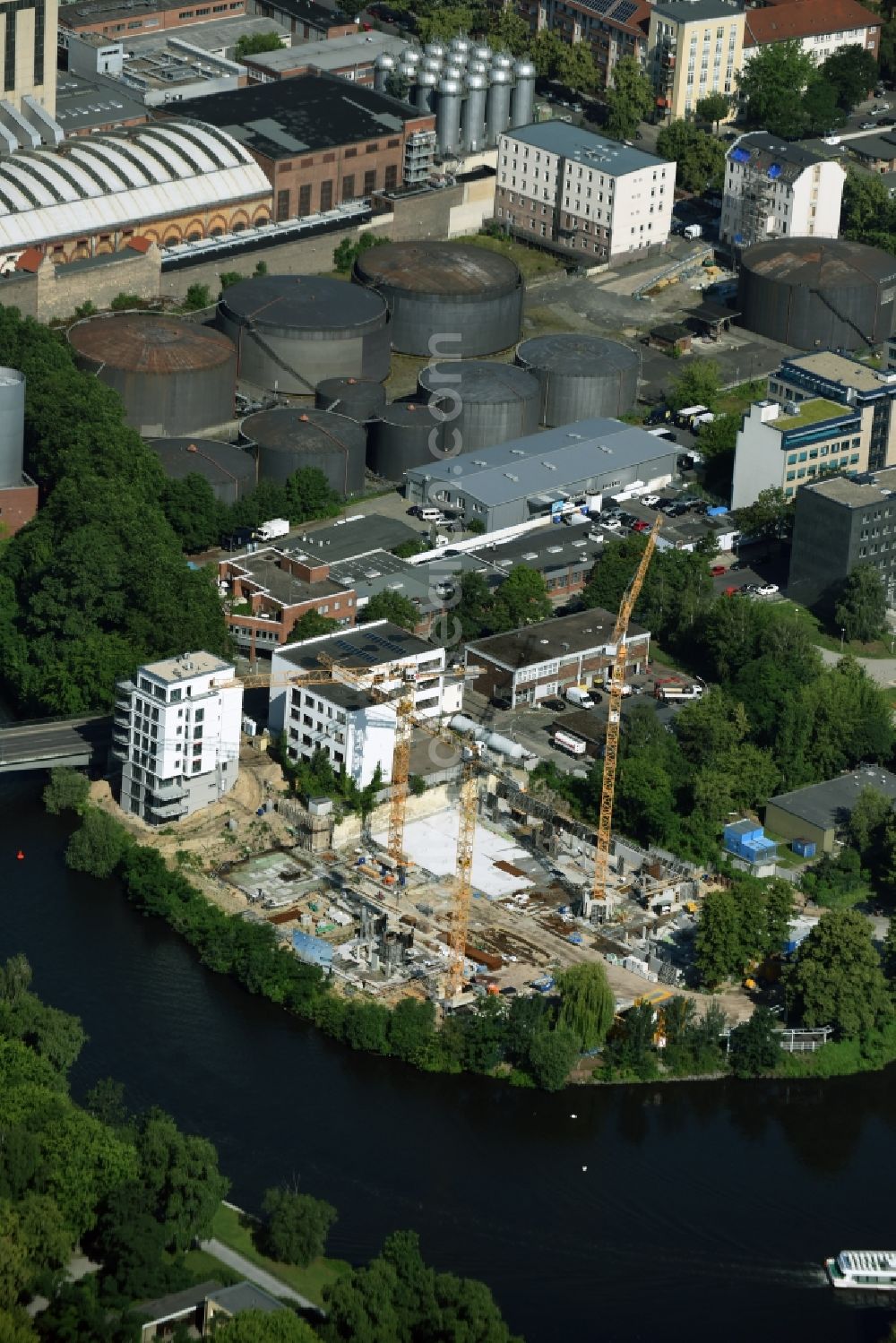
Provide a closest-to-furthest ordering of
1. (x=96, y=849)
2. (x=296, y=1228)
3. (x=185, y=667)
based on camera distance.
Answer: (x=296, y=1228), (x=96, y=849), (x=185, y=667)

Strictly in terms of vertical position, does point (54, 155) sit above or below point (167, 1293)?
above

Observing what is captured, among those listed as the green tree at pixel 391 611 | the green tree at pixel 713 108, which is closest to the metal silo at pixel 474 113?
the green tree at pixel 713 108

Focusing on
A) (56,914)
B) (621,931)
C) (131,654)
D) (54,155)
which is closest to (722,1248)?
(621,931)

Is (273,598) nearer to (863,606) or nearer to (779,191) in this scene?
(863,606)

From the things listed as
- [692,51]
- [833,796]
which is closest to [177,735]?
[833,796]

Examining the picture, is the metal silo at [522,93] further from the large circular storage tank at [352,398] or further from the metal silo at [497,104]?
the large circular storage tank at [352,398]

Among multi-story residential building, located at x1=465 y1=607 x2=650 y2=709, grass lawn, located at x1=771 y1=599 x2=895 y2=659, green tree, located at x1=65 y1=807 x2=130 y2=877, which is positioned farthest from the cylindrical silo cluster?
green tree, located at x1=65 y1=807 x2=130 y2=877

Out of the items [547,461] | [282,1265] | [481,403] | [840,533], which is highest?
[840,533]

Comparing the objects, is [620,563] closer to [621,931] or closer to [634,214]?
[621,931]
